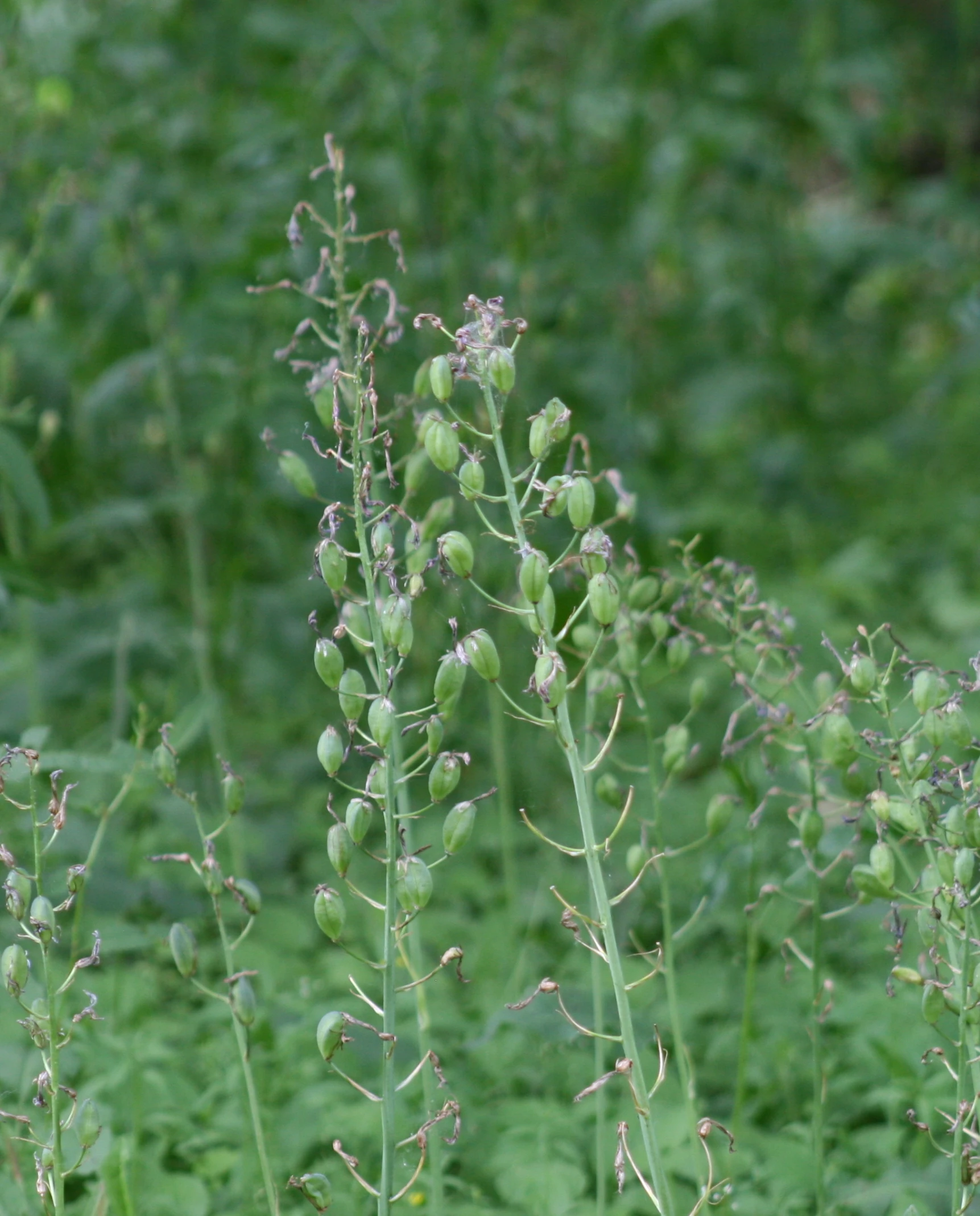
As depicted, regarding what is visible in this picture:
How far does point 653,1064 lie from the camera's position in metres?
1.48

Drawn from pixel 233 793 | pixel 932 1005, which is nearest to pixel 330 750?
pixel 233 793

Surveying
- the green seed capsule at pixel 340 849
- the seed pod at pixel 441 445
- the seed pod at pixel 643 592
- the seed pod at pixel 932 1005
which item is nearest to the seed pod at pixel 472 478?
the seed pod at pixel 441 445

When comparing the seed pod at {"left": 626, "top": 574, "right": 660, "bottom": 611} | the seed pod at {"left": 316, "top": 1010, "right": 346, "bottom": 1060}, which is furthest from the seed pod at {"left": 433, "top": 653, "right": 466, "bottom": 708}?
the seed pod at {"left": 626, "top": 574, "right": 660, "bottom": 611}

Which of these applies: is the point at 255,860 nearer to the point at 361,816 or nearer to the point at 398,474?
the point at 398,474

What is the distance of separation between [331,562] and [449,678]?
12 centimetres

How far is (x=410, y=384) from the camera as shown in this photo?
83.8 inches

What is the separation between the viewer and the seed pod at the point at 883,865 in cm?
94

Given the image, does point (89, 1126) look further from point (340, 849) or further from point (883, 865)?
point (883, 865)

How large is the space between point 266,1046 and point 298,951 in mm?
672

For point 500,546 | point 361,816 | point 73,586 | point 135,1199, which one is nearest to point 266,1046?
point 135,1199

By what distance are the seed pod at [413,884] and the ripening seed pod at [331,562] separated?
197mm

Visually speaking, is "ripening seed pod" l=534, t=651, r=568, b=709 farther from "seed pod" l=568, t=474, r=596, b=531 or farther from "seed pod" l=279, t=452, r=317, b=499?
"seed pod" l=279, t=452, r=317, b=499

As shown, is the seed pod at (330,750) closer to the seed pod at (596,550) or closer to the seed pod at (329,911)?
the seed pod at (329,911)

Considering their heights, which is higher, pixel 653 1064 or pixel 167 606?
pixel 167 606
